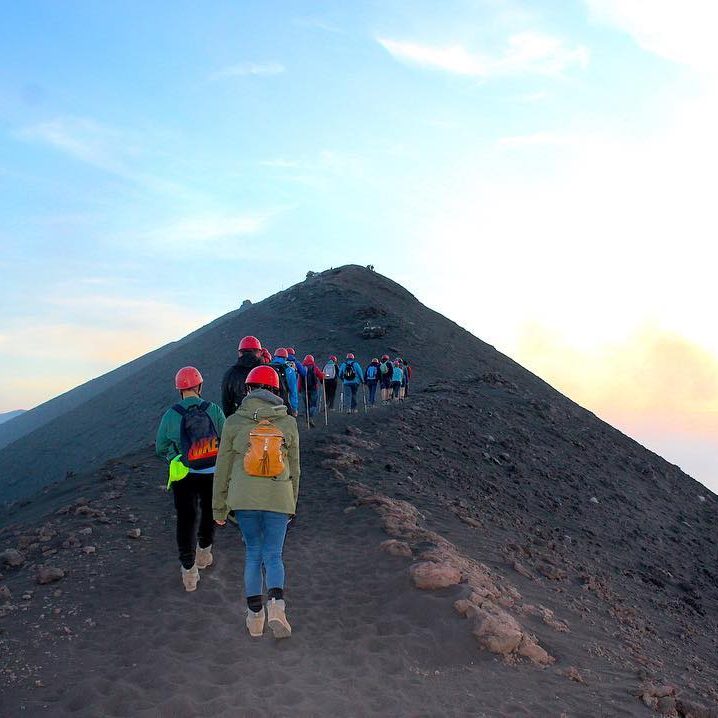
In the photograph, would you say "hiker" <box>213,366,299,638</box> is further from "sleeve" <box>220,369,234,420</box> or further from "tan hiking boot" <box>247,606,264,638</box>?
"sleeve" <box>220,369,234,420</box>

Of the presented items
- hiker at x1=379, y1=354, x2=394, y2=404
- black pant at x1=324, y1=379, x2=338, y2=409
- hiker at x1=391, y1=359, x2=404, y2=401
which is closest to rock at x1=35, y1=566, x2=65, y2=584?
black pant at x1=324, y1=379, x2=338, y2=409

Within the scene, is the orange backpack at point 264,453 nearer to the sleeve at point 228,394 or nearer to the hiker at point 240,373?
the hiker at point 240,373

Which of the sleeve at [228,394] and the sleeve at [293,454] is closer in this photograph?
the sleeve at [293,454]

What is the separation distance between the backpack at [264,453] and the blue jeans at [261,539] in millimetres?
412

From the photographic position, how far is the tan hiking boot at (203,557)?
827cm

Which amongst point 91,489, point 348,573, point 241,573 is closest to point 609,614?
point 348,573

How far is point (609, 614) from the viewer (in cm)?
1006

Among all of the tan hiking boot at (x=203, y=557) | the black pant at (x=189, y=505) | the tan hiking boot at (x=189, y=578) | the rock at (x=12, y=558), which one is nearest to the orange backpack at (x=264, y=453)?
the black pant at (x=189, y=505)

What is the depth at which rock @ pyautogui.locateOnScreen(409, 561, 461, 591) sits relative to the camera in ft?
24.8

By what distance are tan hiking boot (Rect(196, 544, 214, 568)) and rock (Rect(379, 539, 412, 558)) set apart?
230 cm

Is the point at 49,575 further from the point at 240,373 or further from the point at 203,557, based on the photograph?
the point at 240,373

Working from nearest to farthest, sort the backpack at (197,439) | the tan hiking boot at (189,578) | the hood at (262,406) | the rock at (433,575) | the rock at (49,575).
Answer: the hood at (262,406) → the backpack at (197,439) → the rock at (433,575) → the tan hiking boot at (189,578) → the rock at (49,575)

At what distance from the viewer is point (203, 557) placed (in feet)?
27.1

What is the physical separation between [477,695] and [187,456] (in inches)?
151
